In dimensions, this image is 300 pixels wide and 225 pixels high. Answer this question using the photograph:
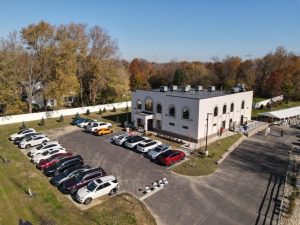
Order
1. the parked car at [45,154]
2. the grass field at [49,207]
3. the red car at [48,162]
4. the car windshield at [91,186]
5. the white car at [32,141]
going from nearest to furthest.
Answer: the grass field at [49,207]
the car windshield at [91,186]
the red car at [48,162]
the parked car at [45,154]
the white car at [32,141]

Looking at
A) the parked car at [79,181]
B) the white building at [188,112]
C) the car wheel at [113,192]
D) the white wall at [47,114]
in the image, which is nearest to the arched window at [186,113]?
the white building at [188,112]

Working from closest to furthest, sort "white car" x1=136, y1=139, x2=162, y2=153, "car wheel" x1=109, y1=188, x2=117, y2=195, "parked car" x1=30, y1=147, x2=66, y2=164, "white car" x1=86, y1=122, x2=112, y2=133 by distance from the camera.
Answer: "car wheel" x1=109, y1=188, x2=117, y2=195 < "parked car" x1=30, y1=147, x2=66, y2=164 < "white car" x1=136, y1=139, x2=162, y2=153 < "white car" x1=86, y1=122, x2=112, y2=133

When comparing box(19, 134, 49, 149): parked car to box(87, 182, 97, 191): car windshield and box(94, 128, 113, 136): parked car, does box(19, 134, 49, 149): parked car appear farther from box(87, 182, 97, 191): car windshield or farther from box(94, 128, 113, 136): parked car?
box(87, 182, 97, 191): car windshield

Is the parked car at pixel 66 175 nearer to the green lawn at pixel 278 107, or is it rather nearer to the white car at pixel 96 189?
the white car at pixel 96 189

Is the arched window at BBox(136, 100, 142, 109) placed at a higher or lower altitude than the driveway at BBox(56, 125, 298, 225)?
higher

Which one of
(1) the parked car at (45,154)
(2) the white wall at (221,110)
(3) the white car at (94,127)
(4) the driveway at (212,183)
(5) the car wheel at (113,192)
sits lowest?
(4) the driveway at (212,183)

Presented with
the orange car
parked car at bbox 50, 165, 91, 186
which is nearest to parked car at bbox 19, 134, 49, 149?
the orange car
